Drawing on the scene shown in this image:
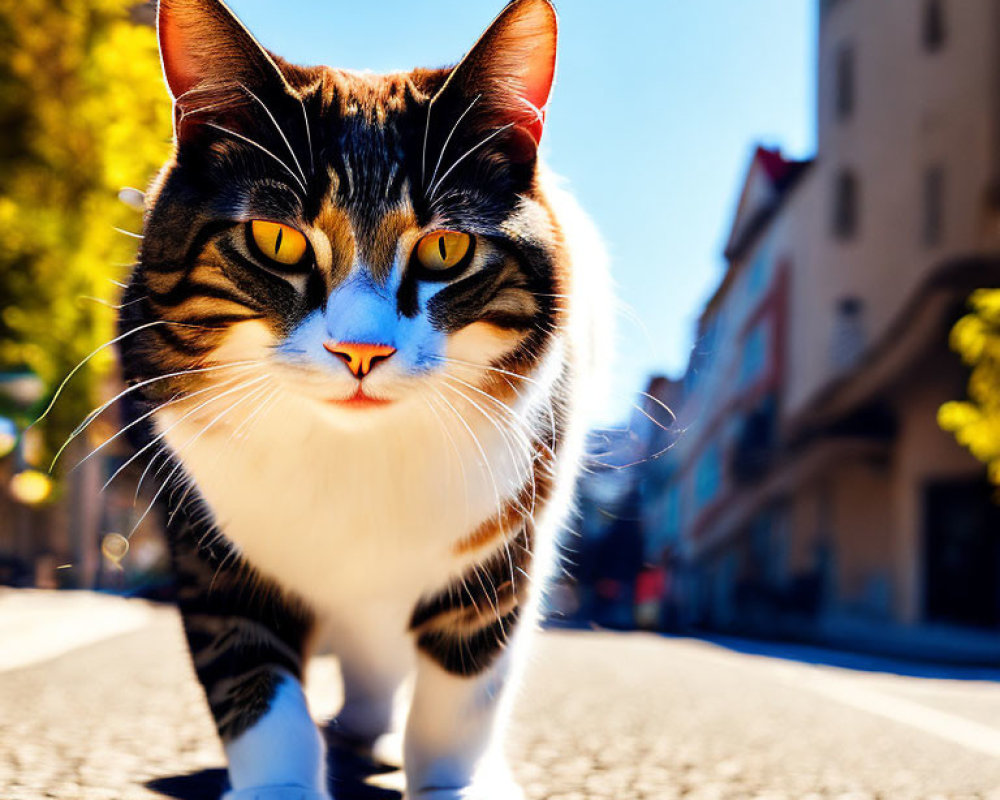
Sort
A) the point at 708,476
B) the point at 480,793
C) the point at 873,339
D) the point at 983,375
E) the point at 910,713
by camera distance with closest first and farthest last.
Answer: the point at 480,793 → the point at 910,713 → the point at 983,375 → the point at 873,339 → the point at 708,476

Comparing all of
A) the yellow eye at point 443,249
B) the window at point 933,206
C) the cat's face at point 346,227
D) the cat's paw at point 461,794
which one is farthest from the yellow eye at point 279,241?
the window at point 933,206

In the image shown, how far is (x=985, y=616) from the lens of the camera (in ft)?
46.2

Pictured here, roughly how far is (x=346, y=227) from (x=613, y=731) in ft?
5.73

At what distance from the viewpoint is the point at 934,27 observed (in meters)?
15.6

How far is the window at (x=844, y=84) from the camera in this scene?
18250 mm

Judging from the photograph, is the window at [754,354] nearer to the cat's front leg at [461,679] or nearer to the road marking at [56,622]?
the road marking at [56,622]

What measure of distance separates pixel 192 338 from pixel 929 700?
3.49 metres

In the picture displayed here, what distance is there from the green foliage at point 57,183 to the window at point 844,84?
1354 cm

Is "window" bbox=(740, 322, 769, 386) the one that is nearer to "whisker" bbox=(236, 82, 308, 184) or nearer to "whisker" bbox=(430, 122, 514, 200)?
"whisker" bbox=(430, 122, 514, 200)

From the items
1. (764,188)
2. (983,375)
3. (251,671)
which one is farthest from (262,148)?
(764,188)

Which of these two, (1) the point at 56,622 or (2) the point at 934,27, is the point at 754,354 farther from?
(1) the point at 56,622

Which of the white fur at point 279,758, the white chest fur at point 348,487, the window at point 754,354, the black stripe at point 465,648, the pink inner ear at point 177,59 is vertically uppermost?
the window at point 754,354

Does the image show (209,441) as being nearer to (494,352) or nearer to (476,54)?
(494,352)

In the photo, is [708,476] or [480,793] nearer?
[480,793]
